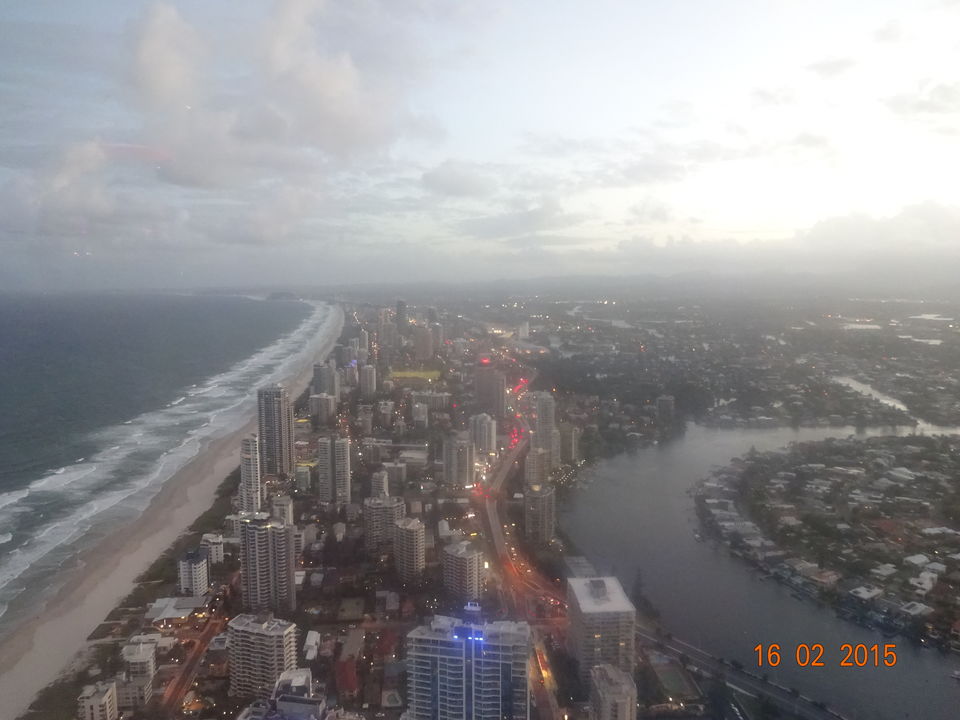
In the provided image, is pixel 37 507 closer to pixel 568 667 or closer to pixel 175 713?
pixel 175 713

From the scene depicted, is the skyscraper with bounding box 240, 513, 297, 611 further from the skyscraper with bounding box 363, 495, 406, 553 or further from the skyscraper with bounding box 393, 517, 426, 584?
the skyscraper with bounding box 363, 495, 406, 553

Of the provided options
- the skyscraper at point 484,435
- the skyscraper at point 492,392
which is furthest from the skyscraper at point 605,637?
the skyscraper at point 492,392

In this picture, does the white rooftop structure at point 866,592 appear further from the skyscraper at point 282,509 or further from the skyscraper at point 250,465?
the skyscraper at point 250,465

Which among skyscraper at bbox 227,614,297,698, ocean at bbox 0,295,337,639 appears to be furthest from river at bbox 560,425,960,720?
ocean at bbox 0,295,337,639

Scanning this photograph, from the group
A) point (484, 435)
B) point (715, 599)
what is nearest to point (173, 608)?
point (715, 599)

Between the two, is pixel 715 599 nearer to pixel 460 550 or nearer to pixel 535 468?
pixel 460 550

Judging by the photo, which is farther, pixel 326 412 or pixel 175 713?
pixel 326 412

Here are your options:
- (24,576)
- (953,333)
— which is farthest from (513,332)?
(24,576)
